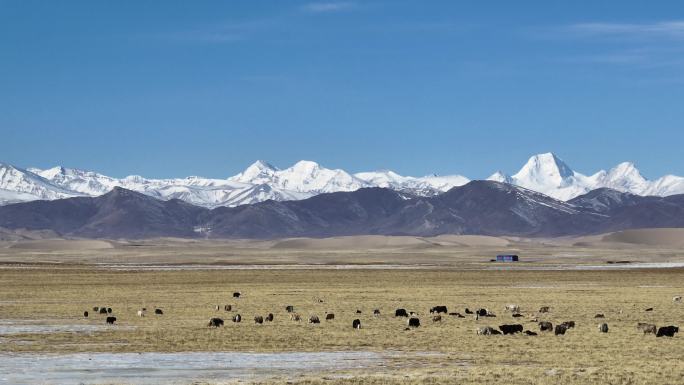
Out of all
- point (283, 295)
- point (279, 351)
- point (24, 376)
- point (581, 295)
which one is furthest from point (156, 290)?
point (24, 376)

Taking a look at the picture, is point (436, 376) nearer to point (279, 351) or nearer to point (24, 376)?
point (279, 351)

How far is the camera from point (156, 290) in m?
76.7

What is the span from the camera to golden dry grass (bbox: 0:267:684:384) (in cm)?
2945

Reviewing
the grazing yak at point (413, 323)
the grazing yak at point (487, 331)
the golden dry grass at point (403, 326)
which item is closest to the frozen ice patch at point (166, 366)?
the golden dry grass at point (403, 326)

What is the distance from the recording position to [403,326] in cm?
4356

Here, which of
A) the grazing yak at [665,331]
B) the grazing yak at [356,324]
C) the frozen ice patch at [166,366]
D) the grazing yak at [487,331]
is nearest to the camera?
the frozen ice patch at [166,366]

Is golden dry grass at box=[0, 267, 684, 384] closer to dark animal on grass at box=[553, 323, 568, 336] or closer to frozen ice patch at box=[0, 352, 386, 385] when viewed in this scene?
dark animal on grass at box=[553, 323, 568, 336]

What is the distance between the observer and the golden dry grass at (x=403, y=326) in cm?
2945

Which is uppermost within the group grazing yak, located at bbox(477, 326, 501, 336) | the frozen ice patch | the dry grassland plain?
grazing yak, located at bbox(477, 326, 501, 336)

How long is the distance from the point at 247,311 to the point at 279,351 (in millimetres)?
19373

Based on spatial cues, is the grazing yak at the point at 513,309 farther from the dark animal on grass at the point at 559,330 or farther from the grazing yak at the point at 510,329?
the dark animal on grass at the point at 559,330

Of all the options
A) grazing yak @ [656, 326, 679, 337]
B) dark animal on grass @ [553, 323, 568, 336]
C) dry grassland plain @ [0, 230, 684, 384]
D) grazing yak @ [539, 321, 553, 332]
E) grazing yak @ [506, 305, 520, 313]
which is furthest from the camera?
grazing yak @ [506, 305, 520, 313]

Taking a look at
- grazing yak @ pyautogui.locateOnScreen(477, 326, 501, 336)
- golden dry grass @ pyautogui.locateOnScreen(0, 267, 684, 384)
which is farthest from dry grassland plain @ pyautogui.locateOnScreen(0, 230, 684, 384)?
grazing yak @ pyautogui.locateOnScreen(477, 326, 501, 336)

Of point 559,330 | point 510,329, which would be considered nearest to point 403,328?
point 510,329
